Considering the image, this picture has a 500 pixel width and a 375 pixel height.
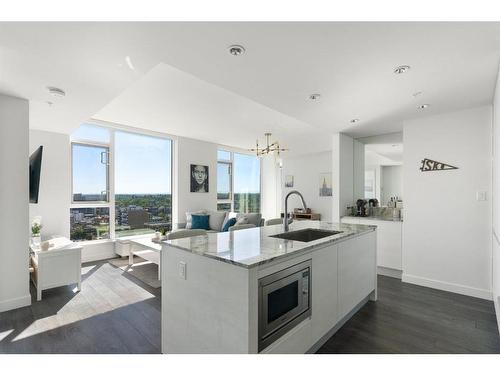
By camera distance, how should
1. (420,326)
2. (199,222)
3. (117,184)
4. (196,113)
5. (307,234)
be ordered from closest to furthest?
1. (420,326)
2. (307,234)
3. (196,113)
4. (117,184)
5. (199,222)

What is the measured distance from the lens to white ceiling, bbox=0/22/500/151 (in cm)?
159

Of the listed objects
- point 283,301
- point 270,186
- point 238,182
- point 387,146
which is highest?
point 387,146

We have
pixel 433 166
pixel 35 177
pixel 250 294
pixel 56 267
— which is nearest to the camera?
pixel 250 294

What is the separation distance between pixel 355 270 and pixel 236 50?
2192mm

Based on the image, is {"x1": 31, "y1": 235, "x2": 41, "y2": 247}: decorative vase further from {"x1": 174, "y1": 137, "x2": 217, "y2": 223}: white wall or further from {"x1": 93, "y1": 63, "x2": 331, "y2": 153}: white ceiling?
{"x1": 174, "y1": 137, "x2": 217, "y2": 223}: white wall

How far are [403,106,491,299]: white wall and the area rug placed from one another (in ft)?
11.6

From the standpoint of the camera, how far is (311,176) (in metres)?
7.83

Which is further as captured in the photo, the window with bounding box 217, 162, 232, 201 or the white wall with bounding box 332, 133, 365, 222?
the window with bounding box 217, 162, 232, 201

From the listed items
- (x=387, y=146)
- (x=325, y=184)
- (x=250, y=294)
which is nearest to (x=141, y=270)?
(x=250, y=294)

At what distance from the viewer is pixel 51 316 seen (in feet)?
8.41

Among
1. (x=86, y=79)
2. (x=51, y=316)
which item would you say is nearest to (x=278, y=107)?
(x=86, y=79)

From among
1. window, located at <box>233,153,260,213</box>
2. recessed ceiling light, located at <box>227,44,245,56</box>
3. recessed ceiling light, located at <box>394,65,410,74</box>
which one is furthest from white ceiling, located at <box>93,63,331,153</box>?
recessed ceiling light, located at <box>394,65,410,74</box>

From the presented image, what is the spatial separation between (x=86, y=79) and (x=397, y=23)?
2.49m

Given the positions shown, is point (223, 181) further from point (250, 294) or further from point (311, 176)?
point (250, 294)
